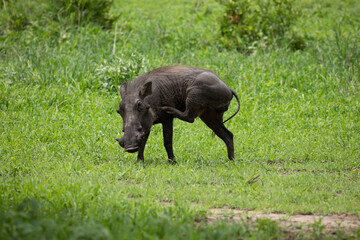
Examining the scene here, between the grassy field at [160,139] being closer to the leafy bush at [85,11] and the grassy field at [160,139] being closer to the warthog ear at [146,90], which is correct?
the leafy bush at [85,11]

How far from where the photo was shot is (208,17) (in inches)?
591

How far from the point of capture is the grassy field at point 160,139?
160 inches

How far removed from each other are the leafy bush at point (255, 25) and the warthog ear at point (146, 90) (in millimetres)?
6351

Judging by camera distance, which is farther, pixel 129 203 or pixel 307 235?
pixel 129 203

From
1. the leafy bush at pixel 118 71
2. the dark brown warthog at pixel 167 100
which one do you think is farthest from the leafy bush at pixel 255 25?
the dark brown warthog at pixel 167 100

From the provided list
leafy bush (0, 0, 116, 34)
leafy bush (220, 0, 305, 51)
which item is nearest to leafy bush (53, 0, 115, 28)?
leafy bush (0, 0, 116, 34)

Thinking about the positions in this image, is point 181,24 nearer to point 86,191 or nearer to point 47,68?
point 47,68

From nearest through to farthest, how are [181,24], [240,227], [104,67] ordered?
[240,227], [104,67], [181,24]

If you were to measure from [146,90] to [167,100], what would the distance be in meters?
0.39

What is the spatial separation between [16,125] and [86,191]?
366 centimetres

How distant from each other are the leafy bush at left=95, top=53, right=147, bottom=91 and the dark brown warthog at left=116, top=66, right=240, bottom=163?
3062mm

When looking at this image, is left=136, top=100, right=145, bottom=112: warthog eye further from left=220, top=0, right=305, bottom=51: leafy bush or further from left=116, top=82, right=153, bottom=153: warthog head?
left=220, top=0, right=305, bottom=51: leafy bush

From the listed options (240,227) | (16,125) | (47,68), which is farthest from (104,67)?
(240,227)

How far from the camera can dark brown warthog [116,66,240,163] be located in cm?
597
